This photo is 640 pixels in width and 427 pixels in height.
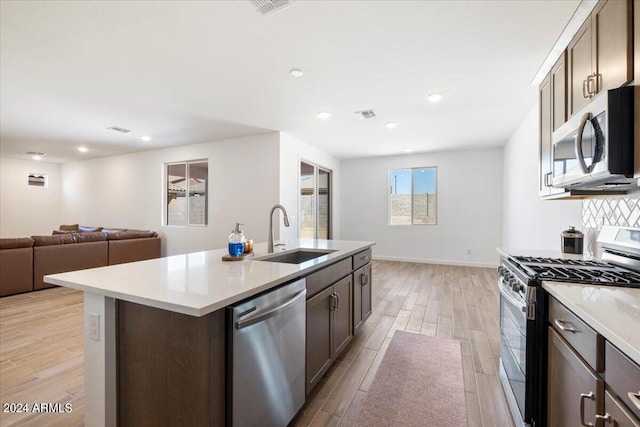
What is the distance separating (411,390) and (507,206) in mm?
4746

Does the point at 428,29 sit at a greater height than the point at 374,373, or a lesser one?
greater

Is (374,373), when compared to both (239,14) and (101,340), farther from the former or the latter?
(239,14)

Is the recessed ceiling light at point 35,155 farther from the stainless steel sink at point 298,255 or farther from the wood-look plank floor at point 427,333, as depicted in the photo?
the wood-look plank floor at point 427,333

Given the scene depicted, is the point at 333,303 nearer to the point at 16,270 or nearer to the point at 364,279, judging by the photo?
the point at 364,279

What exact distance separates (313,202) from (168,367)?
207 inches

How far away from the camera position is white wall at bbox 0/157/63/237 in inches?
282

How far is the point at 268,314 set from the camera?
4.29ft

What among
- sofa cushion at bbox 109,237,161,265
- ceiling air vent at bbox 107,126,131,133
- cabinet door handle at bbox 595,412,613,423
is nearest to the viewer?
cabinet door handle at bbox 595,412,613,423

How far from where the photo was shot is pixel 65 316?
3217 millimetres

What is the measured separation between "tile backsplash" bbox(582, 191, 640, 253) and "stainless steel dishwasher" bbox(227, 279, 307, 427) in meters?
2.00

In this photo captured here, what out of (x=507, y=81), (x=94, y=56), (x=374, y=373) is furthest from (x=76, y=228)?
(x=507, y=81)

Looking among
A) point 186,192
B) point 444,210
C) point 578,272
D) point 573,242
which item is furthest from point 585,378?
point 186,192

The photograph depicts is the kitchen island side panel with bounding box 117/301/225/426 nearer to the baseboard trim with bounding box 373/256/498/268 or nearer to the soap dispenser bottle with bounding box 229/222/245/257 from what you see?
the soap dispenser bottle with bounding box 229/222/245/257

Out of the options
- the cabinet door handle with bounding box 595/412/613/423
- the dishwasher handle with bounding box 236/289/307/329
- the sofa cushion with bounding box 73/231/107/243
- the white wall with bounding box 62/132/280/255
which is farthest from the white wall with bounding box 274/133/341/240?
the cabinet door handle with bounding box 595/412/613/423
